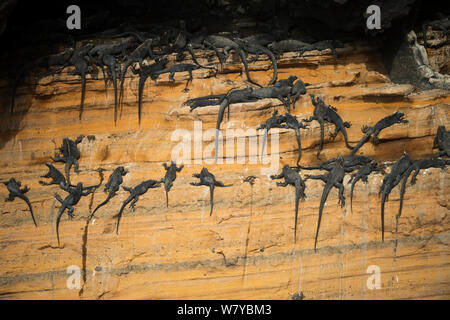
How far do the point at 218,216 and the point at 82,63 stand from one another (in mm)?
5135

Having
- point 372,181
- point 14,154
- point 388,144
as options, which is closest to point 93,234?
point 14,154

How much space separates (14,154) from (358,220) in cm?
777

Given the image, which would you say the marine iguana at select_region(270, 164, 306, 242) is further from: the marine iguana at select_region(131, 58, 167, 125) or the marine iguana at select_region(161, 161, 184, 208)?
the marine iguana at select_region(131, 58, 167, 125)

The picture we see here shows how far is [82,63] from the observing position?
9.90m

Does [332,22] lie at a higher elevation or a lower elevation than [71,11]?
lower

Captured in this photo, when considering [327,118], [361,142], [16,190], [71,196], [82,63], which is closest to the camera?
[71,196]

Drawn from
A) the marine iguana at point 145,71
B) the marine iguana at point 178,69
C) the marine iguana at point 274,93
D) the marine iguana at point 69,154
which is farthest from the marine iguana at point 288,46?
the marine iguana at point 69,154

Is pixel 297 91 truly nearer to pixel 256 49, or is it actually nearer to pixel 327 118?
pixel 327 118

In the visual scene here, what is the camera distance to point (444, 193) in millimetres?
8070

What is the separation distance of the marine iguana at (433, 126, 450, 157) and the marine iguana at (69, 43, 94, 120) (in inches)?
317

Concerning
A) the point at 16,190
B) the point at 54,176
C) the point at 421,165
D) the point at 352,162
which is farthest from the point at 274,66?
the point at 16,190

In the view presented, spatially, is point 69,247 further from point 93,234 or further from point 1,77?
point 1,77

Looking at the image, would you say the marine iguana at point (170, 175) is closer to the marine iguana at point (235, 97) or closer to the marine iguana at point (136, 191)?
the marine iguana at point (136, 191)

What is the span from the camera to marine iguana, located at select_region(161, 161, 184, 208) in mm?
8359
